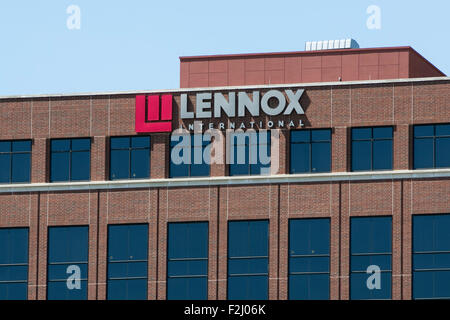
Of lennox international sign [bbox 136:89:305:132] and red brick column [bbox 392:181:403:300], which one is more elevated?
lennox international sign [bbox 136:89:305:132]

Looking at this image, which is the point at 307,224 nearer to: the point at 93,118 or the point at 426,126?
the point at 426,126

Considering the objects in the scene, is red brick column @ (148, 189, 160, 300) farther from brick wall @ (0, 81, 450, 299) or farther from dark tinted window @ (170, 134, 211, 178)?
dark tinted window @ (170, 134, 211, 178)

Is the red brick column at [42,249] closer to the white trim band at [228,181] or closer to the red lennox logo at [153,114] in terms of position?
the white trim band at [228,181]

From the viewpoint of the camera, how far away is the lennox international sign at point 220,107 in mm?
75625

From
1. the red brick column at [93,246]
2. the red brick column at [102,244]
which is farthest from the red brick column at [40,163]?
the red brick column at [102,244]

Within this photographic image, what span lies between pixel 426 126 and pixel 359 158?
408cm

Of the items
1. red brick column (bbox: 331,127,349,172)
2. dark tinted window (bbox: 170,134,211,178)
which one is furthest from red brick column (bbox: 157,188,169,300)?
red brick column (bbox: 331,127,349,172)

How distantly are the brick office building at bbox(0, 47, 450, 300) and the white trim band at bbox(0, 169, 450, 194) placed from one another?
0.27 ft

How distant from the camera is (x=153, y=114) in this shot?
254 feet

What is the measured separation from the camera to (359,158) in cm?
7469

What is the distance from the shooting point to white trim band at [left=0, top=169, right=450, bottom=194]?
241ft

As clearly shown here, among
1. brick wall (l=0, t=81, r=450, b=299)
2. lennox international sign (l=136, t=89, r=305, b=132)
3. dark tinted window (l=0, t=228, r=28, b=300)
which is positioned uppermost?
lennox international sign (l=136, t=89, r=305, b=132)

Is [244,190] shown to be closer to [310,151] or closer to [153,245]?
[310,151]
